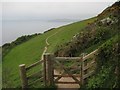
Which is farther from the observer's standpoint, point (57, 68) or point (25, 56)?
point (25, 56)

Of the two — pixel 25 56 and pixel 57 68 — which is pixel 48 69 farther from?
pixel 25 56

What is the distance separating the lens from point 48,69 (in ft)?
61.5

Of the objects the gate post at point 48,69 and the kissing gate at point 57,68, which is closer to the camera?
the kissing gate at point 57,68

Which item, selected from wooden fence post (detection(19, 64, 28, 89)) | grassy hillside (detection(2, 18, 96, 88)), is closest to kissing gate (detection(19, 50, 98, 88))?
wooden fence post (detection(19, 64, 28, 89))

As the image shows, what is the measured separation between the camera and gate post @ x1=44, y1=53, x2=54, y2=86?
18.6 m

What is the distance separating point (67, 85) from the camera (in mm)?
19344

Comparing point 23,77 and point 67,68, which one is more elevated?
point 67,68

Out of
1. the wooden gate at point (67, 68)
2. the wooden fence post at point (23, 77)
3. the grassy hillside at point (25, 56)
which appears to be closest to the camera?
the wooden gate at point (67, 68)

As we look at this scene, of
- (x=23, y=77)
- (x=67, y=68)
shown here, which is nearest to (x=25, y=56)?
(x=23, y=77)

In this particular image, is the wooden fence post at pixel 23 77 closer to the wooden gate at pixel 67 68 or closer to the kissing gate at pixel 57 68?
the kissing gate at pixel 57 68

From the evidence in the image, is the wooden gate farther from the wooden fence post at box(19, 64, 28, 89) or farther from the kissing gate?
the wooden fence post at box(19, 64, 28, 89)

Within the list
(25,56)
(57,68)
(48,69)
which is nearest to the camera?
(57,68)

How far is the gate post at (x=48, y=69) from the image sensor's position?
18562mm

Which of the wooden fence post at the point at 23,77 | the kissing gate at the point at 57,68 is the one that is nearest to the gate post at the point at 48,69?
the kissing gate at the point at 57,68
